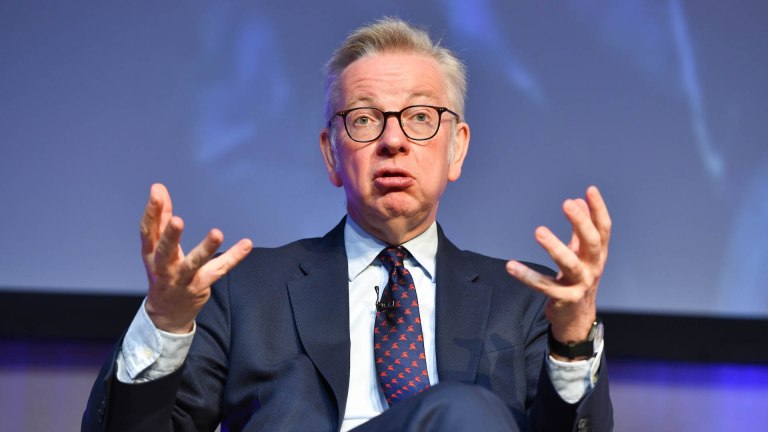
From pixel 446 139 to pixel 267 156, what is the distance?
2.99ft

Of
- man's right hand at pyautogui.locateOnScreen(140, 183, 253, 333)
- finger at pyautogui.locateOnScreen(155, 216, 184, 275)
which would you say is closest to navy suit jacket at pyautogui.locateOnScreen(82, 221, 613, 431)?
man's right hand at pyautogui.locateOnScreen(140, 183, 253, 333)

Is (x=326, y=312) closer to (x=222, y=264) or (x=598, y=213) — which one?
(x=222, y=264)

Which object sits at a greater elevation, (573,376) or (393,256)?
(393,256)

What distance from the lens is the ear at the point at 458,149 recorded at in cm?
223

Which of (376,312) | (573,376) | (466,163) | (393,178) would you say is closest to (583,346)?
(573,376)

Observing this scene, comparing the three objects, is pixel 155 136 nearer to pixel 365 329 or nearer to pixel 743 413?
pixel 365 329

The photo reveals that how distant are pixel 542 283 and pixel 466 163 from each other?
1478mm

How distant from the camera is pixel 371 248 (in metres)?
2.08

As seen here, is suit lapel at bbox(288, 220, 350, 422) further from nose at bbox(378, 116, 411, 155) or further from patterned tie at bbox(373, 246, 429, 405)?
nose at bbox(378, 116, 411, 155)

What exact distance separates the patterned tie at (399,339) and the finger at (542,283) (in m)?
0.41

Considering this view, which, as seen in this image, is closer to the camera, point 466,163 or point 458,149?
point 458,149

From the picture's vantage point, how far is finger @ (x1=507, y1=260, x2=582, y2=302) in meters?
1.51

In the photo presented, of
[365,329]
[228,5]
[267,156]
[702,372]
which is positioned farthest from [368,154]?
[702,372]

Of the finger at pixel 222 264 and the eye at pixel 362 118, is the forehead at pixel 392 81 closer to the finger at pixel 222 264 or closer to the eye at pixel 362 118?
the eye at pixel 362 118
